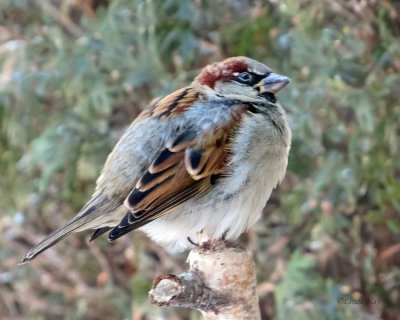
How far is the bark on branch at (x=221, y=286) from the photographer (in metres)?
1.48

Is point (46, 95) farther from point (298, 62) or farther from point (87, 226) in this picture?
point (87, 226)

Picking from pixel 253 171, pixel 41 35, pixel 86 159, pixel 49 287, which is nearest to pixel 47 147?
pixel 86 159

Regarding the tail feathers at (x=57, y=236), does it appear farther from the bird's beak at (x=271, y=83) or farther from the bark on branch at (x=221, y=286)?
the bird's beak at (x=271, y=83)

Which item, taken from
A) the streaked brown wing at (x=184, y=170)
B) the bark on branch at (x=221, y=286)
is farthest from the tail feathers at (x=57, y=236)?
the bark on branch at (x=221, y=286)

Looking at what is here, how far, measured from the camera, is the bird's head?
73.5 inches

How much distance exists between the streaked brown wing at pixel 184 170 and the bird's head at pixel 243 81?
14cm

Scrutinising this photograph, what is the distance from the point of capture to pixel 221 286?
4.99ft

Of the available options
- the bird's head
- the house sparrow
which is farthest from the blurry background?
the house sparrow

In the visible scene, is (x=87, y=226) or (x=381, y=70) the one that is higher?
(x=87, y=226)

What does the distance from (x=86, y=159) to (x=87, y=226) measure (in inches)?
46.1

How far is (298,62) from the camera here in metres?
2.53

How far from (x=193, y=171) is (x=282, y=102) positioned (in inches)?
36.1

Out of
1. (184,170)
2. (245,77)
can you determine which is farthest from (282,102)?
(184,170)

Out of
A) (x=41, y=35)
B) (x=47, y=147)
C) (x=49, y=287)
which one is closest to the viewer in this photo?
(x=47, y=147)
